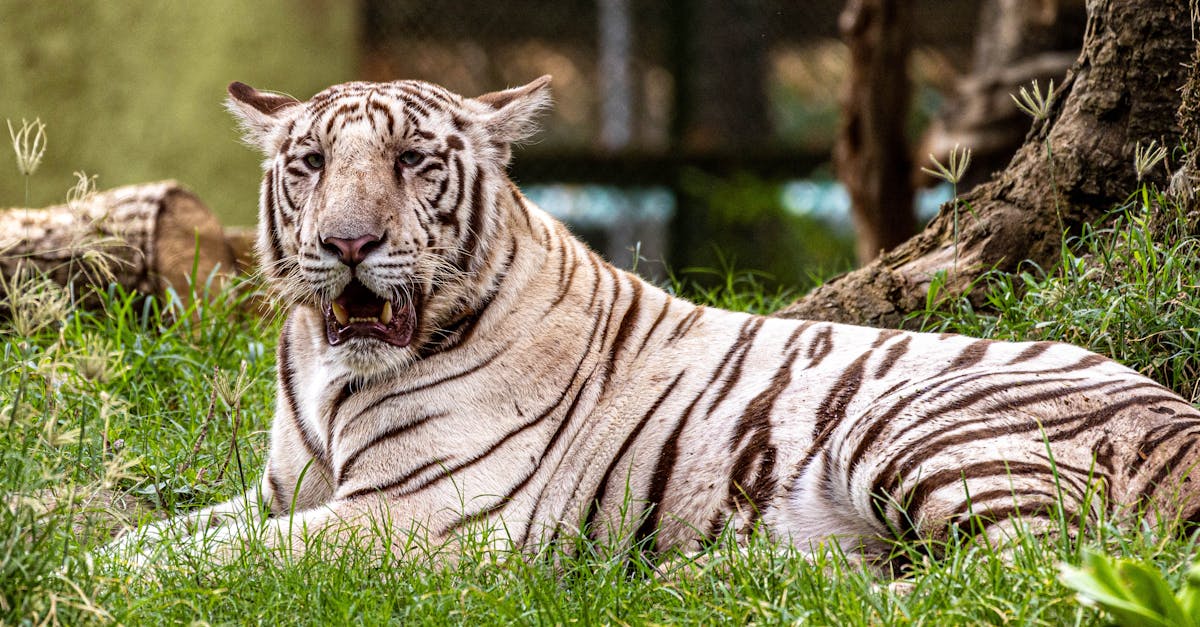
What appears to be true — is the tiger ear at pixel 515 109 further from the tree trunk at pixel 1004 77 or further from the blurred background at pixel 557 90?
the tree trunk at pixel 1004 77

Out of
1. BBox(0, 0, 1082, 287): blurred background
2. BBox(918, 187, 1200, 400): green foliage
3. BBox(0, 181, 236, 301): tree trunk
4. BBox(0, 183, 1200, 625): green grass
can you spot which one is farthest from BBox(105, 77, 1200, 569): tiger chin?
BBox(0, 0, 1082, 287): blurred background

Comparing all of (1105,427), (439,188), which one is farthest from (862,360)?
(439,188)

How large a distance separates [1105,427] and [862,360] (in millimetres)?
653

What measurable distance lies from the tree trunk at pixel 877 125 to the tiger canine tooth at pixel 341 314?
14.5 ft

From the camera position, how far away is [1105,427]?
2.82 m

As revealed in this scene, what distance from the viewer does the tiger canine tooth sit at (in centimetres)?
322

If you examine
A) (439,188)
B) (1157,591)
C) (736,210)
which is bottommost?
(736,210)

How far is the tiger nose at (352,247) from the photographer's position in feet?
10.1

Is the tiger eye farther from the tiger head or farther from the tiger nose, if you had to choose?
the tiger nose

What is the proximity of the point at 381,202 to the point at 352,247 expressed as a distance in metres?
0.15

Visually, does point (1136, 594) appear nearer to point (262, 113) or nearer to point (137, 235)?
point (262, 113)

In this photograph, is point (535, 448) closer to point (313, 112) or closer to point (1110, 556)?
point (313, 112)

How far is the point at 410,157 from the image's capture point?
130 inches

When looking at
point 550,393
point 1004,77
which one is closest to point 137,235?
point 550,393
